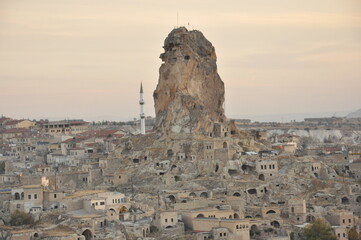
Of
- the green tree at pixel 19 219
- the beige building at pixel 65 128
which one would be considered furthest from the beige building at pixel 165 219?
the beige building at pixel 65 128

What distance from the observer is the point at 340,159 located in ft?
252

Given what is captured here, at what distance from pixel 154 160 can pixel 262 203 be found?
10.5 meters

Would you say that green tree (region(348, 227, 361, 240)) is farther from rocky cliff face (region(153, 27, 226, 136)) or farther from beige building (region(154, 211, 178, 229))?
rocky cliff face (region(153, 27, 226, 136))

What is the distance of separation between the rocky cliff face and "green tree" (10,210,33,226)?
20035 millimetres

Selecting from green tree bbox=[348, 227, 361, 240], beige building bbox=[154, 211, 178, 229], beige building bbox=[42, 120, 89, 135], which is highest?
beige building bbox=[42, 120, 89, 135]

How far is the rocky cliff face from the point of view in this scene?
74125 mm

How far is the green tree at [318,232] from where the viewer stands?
181 ft

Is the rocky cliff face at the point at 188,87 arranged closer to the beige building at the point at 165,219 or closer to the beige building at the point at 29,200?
the beige building at the point at 29,200

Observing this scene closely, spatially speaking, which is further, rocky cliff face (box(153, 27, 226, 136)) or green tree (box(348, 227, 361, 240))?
rocky cliff face (box(153, 27, 226, 136))

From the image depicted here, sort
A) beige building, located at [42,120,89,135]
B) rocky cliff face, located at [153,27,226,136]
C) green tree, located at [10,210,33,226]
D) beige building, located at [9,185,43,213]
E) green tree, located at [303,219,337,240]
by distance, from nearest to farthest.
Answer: green tree, located at [303,219,337,240] → green tree, located at [10,210,33,226] → beige building, located at [9,185,43,213] → rocky cliff face, located at [153,27,226,136] → beige building, located at [42,120,89,135]

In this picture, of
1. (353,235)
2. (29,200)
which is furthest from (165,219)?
(353,235)

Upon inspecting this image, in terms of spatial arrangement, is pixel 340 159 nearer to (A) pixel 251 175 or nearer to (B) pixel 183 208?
(A) pixel 251 175

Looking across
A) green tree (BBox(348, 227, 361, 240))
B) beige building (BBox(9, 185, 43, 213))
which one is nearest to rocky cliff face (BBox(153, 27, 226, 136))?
beige building (BBox(9, 185, 43, 213))

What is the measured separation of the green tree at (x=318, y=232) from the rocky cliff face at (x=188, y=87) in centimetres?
1925
